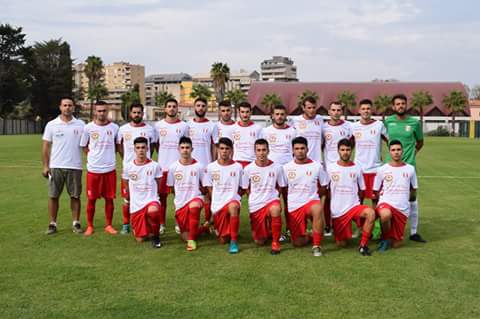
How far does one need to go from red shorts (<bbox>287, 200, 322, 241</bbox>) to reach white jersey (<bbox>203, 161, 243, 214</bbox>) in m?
0.75

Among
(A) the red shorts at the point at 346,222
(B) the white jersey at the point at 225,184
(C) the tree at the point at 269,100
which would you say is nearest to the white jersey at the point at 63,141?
(B) the white jersey at the point at 225,184

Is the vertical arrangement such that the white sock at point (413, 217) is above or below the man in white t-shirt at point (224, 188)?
below

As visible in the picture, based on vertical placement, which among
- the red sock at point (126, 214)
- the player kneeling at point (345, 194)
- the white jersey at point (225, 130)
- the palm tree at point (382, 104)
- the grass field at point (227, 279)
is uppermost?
the palm tree at point (382, 104)

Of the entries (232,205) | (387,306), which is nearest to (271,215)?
(232,205)

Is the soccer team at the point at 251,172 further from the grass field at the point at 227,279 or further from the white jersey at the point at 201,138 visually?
the grass field at the point at 227,279

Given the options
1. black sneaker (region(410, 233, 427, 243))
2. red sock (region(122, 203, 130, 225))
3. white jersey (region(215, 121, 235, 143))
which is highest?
white jersey (region(215, 121, 235, 143))

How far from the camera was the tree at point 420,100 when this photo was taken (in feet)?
221

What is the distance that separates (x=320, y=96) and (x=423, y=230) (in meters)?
66.6

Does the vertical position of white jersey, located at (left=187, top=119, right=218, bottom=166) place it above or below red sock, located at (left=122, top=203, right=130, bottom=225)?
above

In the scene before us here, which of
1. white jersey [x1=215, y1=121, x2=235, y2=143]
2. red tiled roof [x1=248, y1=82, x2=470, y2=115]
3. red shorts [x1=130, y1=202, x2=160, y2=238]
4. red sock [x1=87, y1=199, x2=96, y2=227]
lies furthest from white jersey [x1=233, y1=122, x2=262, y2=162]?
red tiled roof [x1=248, y1=82, x2=470, y2=115]

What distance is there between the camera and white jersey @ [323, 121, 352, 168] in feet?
22.5

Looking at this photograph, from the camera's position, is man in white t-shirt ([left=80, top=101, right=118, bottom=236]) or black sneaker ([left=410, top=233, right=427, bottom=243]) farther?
man in white t-shirt ([left=80, top=101, right=118, bottom=236])

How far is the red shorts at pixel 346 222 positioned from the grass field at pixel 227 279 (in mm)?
201

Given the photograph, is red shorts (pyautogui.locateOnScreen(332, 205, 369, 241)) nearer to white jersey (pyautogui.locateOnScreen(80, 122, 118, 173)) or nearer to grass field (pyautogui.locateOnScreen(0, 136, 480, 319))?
grass field (pyautogui.locateOnScreen(0, 136, 480, 319))
